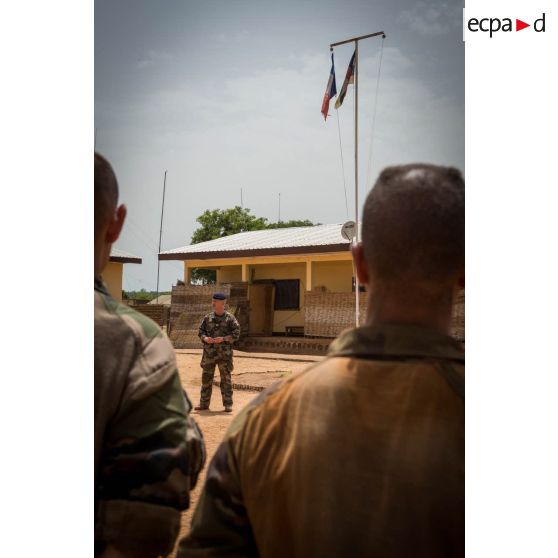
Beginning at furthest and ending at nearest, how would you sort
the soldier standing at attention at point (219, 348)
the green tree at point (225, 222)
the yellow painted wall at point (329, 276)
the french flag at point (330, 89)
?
the soldier standing at attention at point (219, 348) → the yellow painted wall at point (329, 276) → the green tree at point (225, 222) → the french flag at point (330, 89)

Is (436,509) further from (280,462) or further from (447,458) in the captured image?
(280,462)

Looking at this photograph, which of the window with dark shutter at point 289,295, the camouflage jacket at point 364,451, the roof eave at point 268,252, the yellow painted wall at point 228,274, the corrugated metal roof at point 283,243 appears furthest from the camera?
the yellow painted wall at point 228,274

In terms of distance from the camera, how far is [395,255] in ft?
3.23

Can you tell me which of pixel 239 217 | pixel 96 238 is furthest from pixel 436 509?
pixel 239 217

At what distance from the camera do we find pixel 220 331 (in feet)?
21.8

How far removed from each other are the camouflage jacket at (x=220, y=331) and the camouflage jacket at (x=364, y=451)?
18.2 ft

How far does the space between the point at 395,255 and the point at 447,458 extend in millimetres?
320

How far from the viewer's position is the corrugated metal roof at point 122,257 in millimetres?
1516

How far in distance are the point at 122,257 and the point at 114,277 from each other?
0.05 m

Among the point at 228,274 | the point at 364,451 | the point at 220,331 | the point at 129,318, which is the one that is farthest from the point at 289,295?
the point at 364,451

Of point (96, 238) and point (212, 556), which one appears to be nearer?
point (212, 556)

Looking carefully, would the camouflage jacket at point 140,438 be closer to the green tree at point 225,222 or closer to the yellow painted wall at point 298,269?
the green tree at point 225,222

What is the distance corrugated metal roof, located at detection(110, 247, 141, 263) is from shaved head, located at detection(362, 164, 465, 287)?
0.69 m

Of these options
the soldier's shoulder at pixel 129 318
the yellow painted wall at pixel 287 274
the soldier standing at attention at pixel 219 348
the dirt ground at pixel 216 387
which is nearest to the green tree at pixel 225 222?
the soldier's shoulder at pixel 129 318
